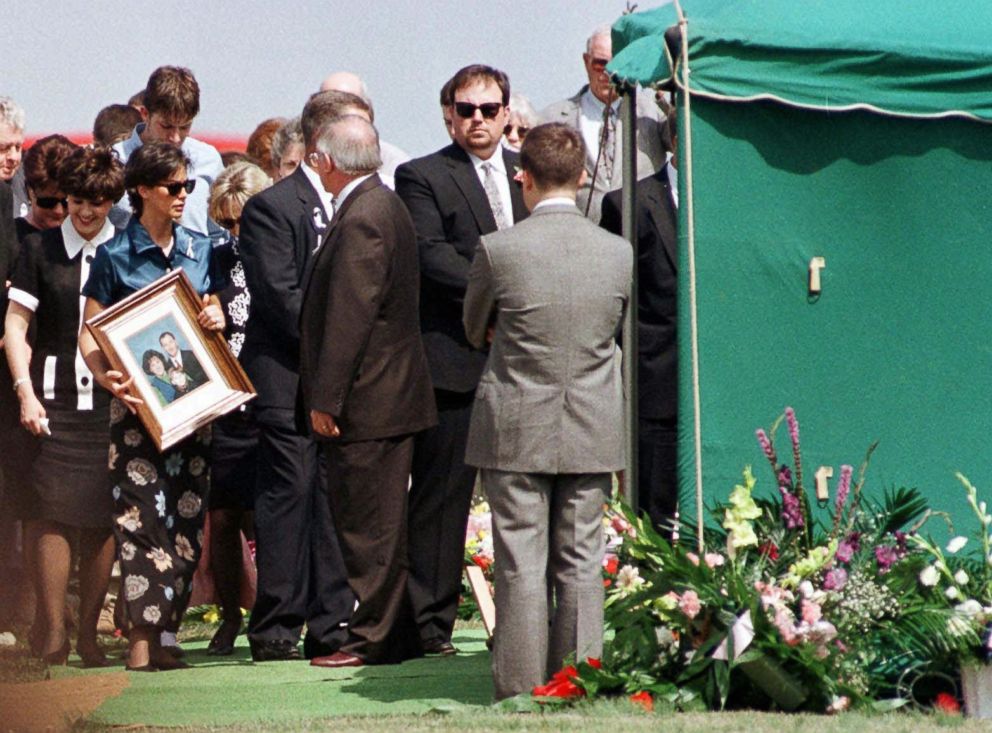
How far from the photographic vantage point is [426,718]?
6.82 metres

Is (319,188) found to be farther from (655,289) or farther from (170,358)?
(655,289)

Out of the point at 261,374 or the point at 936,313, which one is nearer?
the point at 936,313

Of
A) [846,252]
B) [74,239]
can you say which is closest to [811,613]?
[846,252]

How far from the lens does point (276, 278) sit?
8.41m

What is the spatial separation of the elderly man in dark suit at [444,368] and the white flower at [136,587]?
1.09 m

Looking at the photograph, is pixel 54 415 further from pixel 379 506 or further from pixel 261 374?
pixel 379 506

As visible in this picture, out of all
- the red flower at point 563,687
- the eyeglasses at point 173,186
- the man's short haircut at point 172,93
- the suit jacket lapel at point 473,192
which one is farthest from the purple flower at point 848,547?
the man's short haircut at point 172,93

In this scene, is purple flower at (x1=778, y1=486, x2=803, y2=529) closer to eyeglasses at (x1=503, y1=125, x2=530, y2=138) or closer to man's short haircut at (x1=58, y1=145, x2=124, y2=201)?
man's short haircut at (x1=58, y1=145, x2=124, y2=201)

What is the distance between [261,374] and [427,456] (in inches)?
29.5

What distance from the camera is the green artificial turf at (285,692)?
7.11 meters

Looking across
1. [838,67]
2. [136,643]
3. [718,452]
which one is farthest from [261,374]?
[838,67]

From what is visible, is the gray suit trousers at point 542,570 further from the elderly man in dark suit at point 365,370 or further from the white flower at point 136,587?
the white flower at point 136,587

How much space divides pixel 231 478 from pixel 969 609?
335 centimetres

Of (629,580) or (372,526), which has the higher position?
(372,526)
